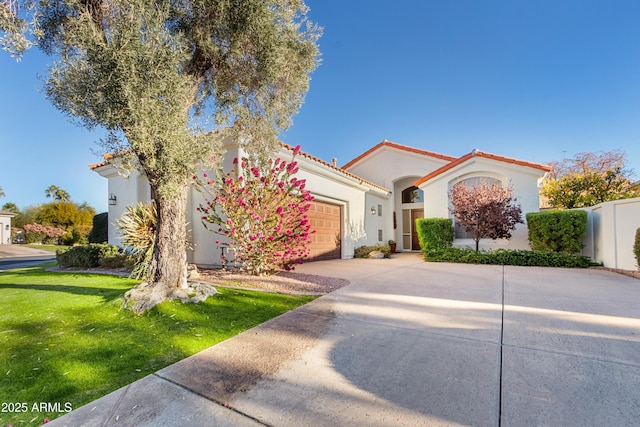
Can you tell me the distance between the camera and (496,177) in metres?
13.1

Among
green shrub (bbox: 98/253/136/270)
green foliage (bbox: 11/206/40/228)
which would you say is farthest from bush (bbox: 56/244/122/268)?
green foliage (bbox: 11/206/40/228)

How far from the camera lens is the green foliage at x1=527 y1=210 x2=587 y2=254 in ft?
32.2

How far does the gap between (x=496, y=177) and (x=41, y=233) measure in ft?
149

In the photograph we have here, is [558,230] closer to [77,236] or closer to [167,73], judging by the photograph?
[167,73]

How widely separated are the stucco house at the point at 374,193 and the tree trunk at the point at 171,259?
12.3 feet

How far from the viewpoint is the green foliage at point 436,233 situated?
12.3 m

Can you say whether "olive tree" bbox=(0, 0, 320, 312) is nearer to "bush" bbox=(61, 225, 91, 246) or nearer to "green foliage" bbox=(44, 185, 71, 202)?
"bush" bbox=(61, 225, 91, 246)

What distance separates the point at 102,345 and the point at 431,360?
350cm

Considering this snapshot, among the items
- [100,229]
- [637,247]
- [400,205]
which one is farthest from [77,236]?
[637,247]

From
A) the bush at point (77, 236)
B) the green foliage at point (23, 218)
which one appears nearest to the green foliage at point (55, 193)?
the green foliage at point (23, 218)

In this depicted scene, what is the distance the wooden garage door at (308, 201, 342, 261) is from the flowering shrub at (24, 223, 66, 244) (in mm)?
36544

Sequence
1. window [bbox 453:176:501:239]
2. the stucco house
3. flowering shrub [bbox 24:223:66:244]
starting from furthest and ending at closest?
flowering shrub [bbox 24:223:66:244] < window [bbox 453:176:501:239] < the stucco house

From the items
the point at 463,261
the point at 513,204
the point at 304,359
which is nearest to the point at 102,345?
the point at 304,359

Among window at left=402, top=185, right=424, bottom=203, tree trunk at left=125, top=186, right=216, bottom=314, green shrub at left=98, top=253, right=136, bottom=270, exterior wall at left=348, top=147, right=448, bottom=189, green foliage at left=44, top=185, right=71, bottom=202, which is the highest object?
green foliage at left=44, top=185, right=71, bottom=202
